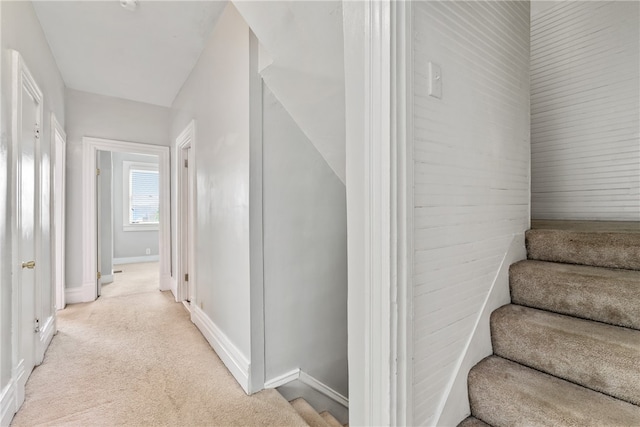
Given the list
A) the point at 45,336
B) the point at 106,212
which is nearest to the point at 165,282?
the point at 106,212

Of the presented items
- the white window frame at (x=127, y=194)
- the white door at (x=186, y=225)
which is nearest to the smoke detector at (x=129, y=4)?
the white door at (x=186, y=225)

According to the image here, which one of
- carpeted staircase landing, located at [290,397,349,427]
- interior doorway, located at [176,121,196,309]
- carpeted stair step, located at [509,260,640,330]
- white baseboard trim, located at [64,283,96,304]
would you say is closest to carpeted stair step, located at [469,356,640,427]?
carpeted stair step, located at [509,260,640,330]

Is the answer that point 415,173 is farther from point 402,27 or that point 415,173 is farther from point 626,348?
point 626,348

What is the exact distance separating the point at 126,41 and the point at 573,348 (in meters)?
3.75

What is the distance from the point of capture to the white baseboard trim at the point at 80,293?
3627 mm

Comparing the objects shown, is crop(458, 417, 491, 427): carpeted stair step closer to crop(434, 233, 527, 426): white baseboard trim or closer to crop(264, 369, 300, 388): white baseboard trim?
crop(434, 233, 527, 426): white baseboard trim

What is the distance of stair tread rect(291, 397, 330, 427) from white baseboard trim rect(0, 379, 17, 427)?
1526mm

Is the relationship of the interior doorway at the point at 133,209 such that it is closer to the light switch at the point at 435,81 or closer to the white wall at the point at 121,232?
the white wall at the point at 121,232

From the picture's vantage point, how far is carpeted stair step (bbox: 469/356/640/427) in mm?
900

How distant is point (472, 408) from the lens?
44.7 inches

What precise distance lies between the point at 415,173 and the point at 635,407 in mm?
1003

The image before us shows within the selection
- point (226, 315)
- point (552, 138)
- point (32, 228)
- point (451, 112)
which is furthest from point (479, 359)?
point (32, 228)

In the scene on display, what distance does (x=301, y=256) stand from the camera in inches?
83.1

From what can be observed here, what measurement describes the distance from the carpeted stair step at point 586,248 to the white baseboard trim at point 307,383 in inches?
64.4
